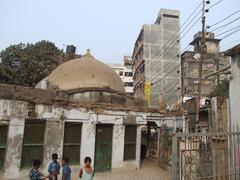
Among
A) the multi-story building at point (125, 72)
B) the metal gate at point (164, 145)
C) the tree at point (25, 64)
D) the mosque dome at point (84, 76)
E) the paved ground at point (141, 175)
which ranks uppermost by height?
the multi-story building at point (125, 72)

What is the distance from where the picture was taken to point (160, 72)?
36500mm

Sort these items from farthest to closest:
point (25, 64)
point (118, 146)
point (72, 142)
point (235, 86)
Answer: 1. point (25, 64)
2. point (118, 146)
3. point (72, 142)
4. point (235, 86)

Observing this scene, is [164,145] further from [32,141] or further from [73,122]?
[32,141]

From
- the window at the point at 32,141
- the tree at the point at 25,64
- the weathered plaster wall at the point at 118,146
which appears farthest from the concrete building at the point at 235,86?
the tree at the point at 25,64

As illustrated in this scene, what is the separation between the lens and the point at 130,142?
531 inches

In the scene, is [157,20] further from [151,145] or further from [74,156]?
[74,156]

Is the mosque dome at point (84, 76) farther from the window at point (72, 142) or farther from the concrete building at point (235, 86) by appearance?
the concrete building at point (235, 86)

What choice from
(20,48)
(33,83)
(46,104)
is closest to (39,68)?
(33,83)

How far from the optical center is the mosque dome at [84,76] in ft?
46.9

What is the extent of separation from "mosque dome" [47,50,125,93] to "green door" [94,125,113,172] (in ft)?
9.39

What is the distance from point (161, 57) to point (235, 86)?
99.3ft

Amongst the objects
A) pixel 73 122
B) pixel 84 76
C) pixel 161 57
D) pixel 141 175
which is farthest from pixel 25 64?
pixel 161 57

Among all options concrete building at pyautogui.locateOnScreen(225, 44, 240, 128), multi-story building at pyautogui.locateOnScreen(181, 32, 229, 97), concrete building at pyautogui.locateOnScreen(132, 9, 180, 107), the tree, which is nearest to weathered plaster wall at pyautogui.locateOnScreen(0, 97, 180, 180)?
concrete building at pyautogui.locateOnScreen(225, 44, 240, 128)

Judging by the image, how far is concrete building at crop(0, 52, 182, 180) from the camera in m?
9.95
